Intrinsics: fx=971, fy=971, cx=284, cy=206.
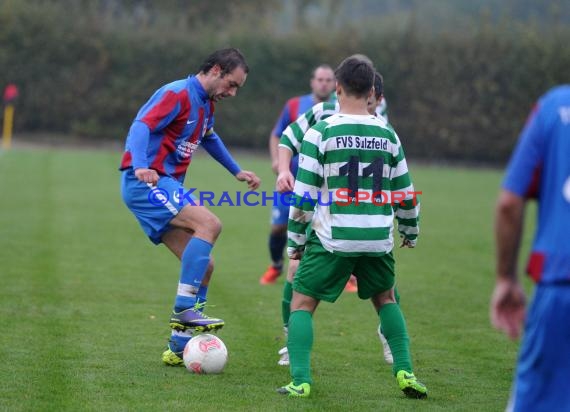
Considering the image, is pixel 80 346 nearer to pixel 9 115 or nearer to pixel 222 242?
pixel 222 242

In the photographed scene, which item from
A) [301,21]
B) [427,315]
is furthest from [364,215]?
[301,21]

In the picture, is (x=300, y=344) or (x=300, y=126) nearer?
(x=300, y=344)

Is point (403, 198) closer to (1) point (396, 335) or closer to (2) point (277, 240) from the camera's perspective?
(1) point (396, 335)

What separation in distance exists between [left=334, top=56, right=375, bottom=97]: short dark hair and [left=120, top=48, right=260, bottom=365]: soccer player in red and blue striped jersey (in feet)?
4.16

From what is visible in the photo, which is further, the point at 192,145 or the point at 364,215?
the point at 192,145

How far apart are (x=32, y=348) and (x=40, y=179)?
14.6 meters

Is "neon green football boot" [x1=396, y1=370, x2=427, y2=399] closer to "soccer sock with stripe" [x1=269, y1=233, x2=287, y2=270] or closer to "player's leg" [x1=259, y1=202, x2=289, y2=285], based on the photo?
"player's leg" [x1=259, y1=202, x2=289, y2=285]

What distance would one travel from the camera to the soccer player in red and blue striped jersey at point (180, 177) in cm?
620

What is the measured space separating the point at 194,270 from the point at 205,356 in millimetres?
548

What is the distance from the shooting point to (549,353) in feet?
10.7

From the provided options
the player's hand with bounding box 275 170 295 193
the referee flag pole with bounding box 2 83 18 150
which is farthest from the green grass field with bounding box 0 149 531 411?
the referee flag pole with bounding box 2 83 18 150

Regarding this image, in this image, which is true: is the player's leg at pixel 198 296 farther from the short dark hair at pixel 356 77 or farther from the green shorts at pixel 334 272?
the short dark hair at pixel 356 77

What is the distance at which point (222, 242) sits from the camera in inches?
525

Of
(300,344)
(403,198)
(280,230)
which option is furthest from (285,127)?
(300,344)
